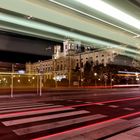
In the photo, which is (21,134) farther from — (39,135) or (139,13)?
(139,13)

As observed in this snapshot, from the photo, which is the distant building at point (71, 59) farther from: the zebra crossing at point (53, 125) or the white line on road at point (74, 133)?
the white line on road at point (74, 133)

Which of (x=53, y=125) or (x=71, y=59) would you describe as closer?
(x=53, y=125)

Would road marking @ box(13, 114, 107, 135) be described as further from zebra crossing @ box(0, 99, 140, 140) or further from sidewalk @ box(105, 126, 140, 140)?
sidewalk @ box(105, 126, 140, 140)

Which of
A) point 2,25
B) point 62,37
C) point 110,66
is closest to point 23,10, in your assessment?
point 2,25

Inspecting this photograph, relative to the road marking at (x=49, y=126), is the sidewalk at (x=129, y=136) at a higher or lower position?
lower

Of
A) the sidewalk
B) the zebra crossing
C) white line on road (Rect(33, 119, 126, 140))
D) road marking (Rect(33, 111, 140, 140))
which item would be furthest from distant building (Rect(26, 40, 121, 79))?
the sidewalk

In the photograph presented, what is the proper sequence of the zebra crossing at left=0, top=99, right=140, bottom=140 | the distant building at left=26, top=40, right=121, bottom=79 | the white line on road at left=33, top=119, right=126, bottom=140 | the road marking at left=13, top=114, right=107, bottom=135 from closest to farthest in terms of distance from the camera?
the white line on road at left=33, top=119, right=126, bottom=140 < the zebra crossing at left=0, top=99, right=140, bottom=140 < the road marking at left=13, top=114, right=107, bottom=135 < the distant building at left=26, top=40, right=121, bottom=79

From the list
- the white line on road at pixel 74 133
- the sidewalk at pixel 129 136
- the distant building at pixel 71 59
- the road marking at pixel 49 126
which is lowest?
the white line on road at pixel 74 133

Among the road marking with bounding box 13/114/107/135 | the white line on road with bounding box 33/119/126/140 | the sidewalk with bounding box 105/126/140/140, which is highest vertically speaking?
the road marking with bounding box 13/114/107/135

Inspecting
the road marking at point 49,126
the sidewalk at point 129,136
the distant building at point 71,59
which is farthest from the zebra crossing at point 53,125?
the distant building at point 71,59

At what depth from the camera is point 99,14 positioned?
20.8 ft

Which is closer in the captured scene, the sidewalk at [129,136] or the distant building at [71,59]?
the sidewalk at [129,136]

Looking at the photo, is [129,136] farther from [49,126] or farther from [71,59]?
[71,59]

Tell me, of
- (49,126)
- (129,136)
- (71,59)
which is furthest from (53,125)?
(71,59)
